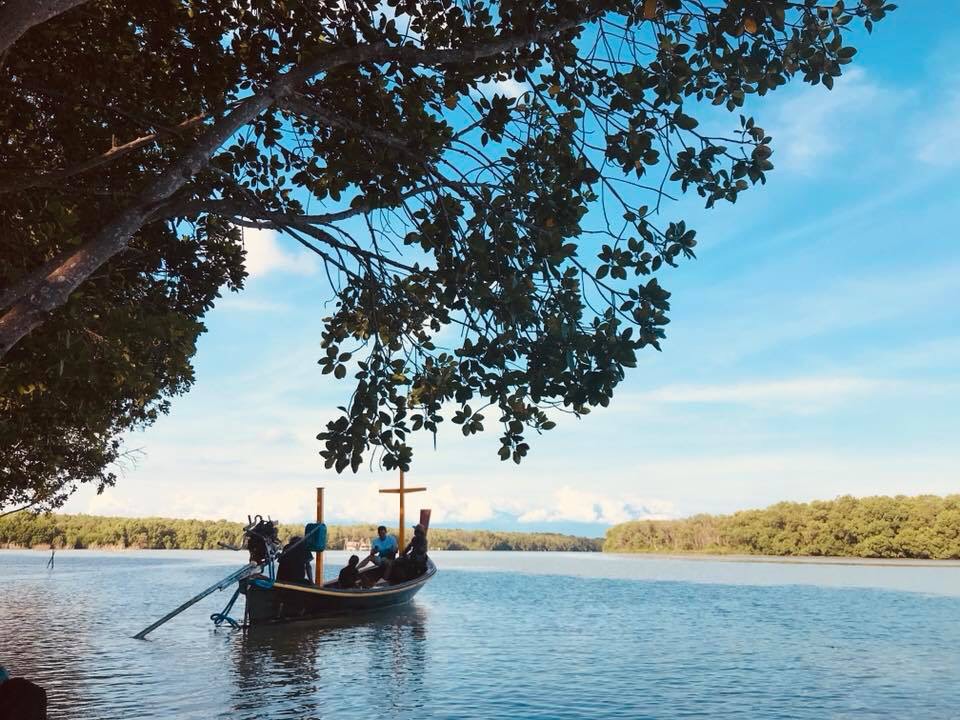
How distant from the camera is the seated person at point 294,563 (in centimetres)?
2342

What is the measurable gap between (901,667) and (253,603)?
15.6m

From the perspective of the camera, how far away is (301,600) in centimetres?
2327

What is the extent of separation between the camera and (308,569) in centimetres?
2478

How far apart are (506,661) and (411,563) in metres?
10.1

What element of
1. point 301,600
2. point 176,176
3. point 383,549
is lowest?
point 301,600

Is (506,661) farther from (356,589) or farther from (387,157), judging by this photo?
(387,157)

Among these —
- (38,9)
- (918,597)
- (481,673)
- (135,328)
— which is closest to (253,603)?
(481,673)

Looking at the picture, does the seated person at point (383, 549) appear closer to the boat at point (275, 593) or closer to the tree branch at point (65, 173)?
the boat at point (275, 593)

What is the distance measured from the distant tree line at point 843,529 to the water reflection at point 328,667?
76743 mm

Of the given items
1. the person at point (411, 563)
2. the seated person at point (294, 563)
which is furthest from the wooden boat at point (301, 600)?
the person at point (411, 563)

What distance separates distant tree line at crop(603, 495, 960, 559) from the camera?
85.8m

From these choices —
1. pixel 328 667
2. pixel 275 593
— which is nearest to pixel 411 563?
pixel 275 593

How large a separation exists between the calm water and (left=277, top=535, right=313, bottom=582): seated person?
134 cm

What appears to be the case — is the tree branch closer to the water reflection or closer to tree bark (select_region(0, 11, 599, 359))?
tree bark (select_region(0, 11, 599, 359))
